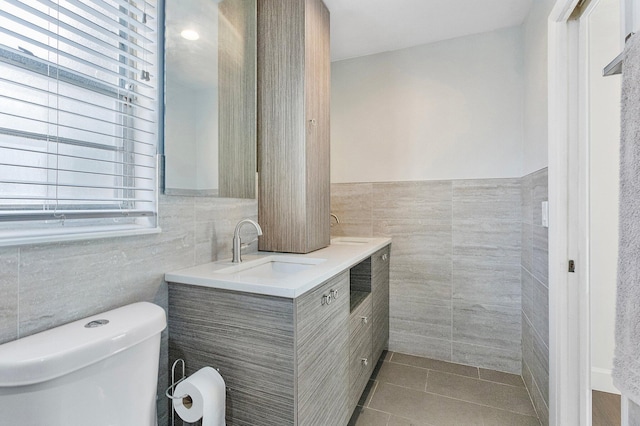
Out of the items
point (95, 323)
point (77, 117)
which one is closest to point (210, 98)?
point (77, 117)

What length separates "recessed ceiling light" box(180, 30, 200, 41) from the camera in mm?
1298

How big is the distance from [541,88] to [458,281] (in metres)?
1.34

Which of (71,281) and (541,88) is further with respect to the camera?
(541,88)

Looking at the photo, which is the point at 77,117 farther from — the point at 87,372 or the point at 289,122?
the point at 289,122

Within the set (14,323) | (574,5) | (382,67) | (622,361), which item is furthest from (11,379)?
(382,67)

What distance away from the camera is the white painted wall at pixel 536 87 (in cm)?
157

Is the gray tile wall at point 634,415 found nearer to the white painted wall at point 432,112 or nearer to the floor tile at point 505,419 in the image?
the floor tile at point 505,419

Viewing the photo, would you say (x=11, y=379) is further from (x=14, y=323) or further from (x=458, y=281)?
(x=458, y=281)

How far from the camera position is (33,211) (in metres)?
0.88

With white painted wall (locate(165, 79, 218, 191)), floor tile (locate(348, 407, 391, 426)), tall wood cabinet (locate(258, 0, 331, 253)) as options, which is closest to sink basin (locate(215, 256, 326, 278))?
tall wood cabinet (locate(258, 0, 331, 253))

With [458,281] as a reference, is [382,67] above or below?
above

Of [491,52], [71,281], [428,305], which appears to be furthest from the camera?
[428,305]

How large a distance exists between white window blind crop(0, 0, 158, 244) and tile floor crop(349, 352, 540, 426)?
158cm

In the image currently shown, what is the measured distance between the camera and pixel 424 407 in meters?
1.74
